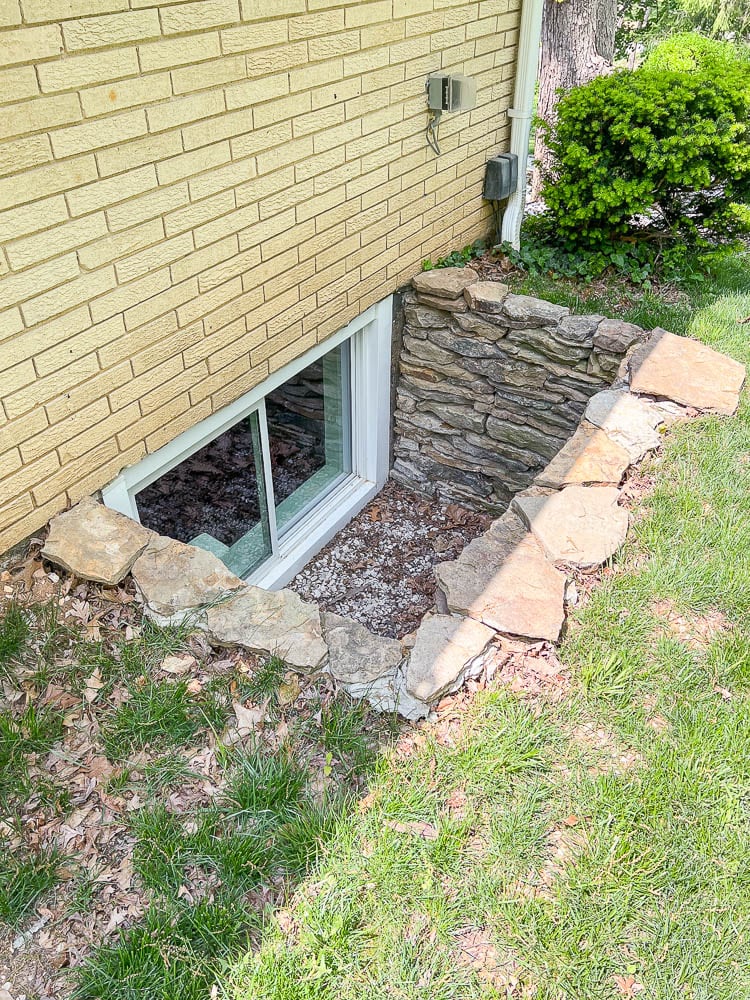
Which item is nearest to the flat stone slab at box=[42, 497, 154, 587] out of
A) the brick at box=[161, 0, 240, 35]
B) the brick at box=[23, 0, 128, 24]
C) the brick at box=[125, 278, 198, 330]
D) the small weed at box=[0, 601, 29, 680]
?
the small weed at box=[0, 601, 29, 680]

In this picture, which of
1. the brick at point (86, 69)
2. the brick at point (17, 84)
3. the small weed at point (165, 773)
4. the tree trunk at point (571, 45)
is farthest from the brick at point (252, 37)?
the tree trunk at point (571, 45)

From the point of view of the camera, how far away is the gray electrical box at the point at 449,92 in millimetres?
4199

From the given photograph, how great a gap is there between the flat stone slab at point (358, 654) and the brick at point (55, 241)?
1538mm

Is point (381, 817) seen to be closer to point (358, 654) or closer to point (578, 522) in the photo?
point (358, 654)

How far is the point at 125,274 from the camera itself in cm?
278

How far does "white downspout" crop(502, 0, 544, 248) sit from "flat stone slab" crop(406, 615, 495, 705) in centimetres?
366

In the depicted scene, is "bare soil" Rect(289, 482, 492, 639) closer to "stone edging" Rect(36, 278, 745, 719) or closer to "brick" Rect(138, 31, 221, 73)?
"stone edging" Rect(36, 278, 745, 719)

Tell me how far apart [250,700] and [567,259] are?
4.01 m

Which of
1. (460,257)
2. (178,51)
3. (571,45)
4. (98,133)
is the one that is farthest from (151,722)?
(571,45)

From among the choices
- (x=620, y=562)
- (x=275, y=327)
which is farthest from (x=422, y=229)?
(x=620, y=562)

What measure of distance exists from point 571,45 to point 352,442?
15.9 ft

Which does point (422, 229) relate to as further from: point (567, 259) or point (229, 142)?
point (229, 142)

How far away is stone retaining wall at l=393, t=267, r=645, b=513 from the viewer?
452 centimetres

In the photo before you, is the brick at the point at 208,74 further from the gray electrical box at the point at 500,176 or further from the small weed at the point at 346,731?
the gray electrical box at the point at 500,176
